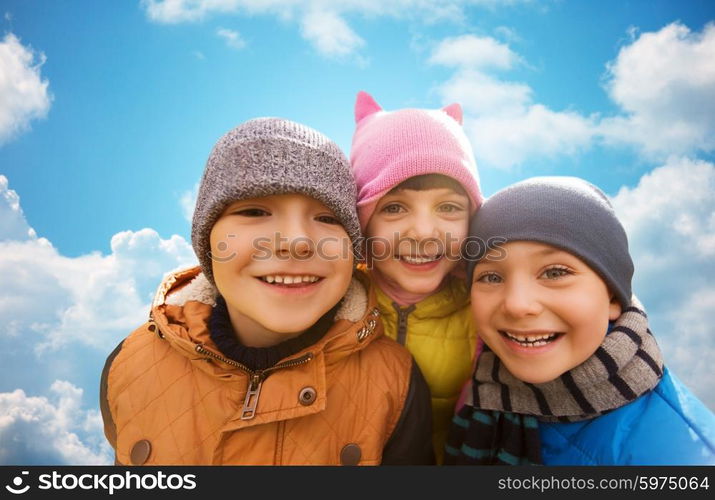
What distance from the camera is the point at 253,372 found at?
1.85 metres

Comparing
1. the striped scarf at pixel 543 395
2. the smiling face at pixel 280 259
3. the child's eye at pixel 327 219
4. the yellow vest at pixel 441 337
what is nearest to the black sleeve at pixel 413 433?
the striped scarf at pixel 543 395

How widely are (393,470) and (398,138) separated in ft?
5.59

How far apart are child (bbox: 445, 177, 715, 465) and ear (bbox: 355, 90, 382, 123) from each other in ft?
4.45

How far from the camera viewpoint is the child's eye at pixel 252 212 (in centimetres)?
184

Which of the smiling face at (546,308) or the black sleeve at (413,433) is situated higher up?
the smiling face at (546,308)

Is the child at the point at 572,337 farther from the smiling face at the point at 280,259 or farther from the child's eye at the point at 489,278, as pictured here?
the smiling face at the point at 280,259

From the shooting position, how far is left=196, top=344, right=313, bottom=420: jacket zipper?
1744 millimetres

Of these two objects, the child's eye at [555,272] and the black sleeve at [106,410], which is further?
the black sleeve at [106,410]

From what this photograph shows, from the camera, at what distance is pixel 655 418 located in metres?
1.68

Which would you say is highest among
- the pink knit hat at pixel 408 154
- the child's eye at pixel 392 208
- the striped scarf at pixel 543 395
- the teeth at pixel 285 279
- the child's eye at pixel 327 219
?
the pink knit hat at pixel 408 154

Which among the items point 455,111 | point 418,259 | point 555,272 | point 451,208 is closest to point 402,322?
point 418,259

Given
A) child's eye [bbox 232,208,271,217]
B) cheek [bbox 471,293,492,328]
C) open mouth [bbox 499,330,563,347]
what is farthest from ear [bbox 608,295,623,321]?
child's eye [bbox 232,208,271,217]

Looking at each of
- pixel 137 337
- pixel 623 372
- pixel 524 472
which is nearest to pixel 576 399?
pixel 623 372

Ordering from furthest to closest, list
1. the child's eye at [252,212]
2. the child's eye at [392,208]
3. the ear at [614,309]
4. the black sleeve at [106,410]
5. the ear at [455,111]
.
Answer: the ear at [455,111] → the child's eye at [392,208] → the black sleeve at [106,410] → the ear at [614,309] → the child's eye at [252,212]
